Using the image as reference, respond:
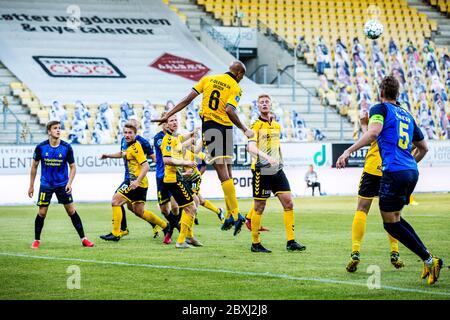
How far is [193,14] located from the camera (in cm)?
4372

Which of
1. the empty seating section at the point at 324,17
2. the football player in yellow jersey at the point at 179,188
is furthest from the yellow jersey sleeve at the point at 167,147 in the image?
the empty seating section at the point at 324,17

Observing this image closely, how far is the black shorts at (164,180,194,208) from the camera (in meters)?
14.5

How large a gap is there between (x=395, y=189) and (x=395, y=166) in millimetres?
260

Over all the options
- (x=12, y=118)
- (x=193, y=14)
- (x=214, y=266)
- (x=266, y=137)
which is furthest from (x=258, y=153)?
(x=193, y=14)

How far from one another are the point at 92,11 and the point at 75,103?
7967 millimetres

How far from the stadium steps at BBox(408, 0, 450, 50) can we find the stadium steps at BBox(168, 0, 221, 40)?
11.7 m

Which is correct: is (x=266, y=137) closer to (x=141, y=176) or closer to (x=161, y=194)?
(x=141, y=176)

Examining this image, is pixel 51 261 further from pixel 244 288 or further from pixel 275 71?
pixel 275 71

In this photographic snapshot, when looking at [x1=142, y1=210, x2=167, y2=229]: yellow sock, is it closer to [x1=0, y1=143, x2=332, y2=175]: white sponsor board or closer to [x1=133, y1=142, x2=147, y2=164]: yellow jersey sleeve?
[x1=133, y1=142, x2=147, y2=164]: yellow jersey sleeve

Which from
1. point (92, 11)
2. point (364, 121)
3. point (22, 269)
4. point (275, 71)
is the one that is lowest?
point (22, 269)

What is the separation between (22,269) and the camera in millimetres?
11805

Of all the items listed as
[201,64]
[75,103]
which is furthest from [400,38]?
[75,103]

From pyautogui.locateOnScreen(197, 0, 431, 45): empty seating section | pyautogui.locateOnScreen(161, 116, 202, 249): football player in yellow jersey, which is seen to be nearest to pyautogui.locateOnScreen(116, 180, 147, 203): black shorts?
pyautogui.locateOnScreen(161, 116, 202, 249): football player in yellow jersey
